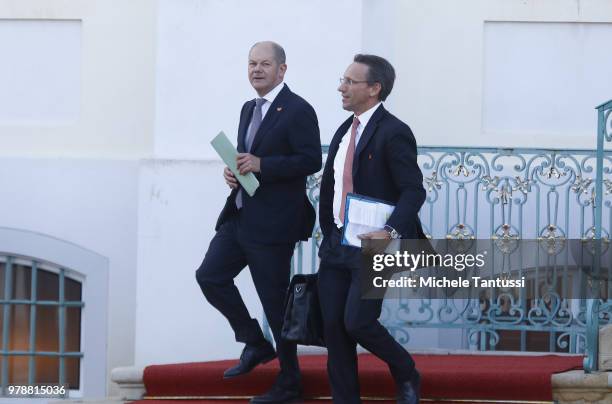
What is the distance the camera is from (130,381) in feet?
27.0

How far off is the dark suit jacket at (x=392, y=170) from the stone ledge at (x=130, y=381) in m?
1.89

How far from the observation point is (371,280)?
6742mm

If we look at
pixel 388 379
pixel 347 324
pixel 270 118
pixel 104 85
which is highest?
pixel 104 85

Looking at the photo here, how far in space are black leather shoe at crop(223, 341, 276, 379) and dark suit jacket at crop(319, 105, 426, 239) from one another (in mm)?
909

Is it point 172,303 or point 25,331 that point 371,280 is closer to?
point 172,303

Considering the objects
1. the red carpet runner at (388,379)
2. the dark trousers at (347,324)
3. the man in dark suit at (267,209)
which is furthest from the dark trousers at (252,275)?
the red carpet runner at (388,379)

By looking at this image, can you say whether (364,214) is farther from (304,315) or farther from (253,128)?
(253,128)

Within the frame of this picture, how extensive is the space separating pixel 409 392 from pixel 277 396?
0.85 m

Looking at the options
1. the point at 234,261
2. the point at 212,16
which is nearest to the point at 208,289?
the point at 234,261

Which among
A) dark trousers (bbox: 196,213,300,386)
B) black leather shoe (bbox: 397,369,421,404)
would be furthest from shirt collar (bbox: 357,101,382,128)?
black leather shoe (bbox: 397,369,421,404)

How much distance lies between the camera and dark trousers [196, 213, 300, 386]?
727 cm

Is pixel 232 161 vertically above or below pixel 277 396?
above

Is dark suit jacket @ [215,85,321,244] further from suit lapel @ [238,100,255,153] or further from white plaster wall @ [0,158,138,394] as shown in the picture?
→ white plaster wall @ [0,158,138,394]

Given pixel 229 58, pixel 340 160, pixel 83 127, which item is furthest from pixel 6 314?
pixel 340 160
